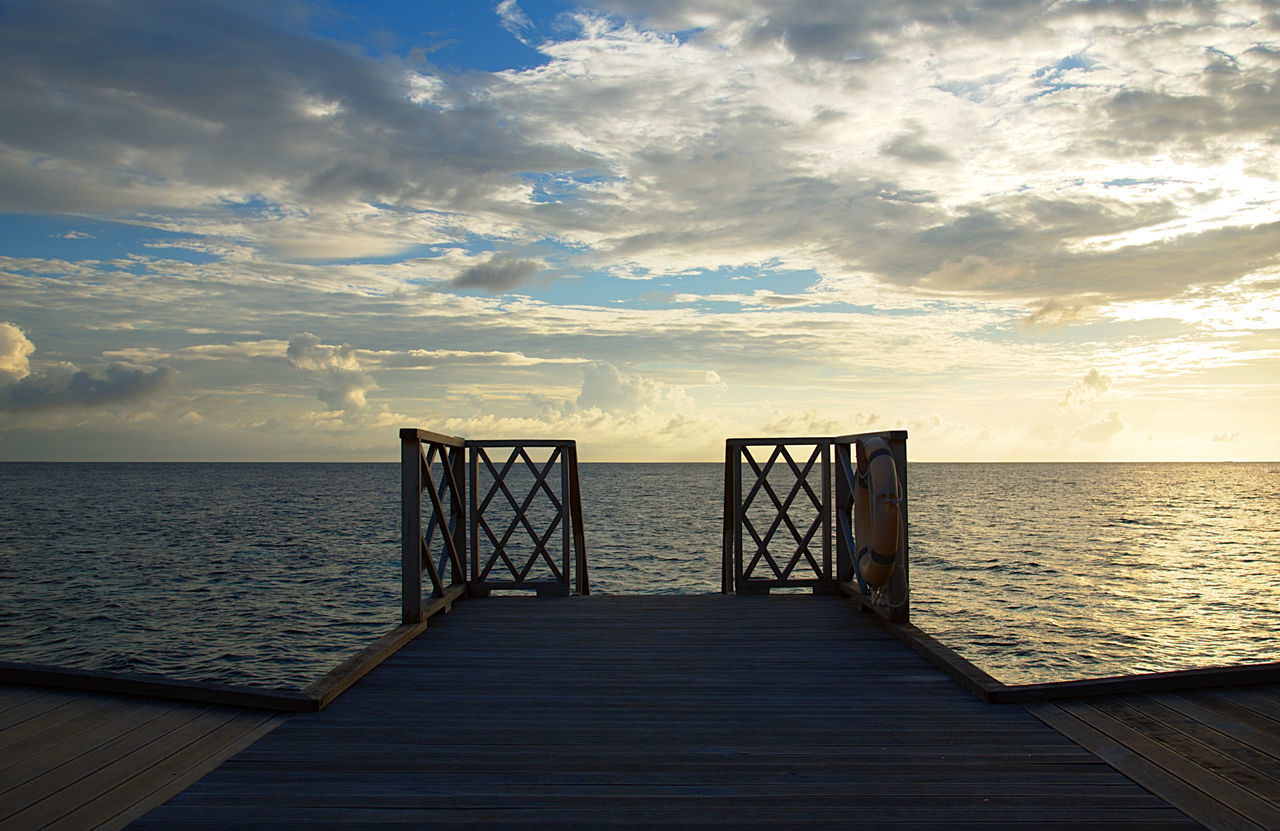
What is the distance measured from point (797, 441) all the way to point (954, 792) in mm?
4685

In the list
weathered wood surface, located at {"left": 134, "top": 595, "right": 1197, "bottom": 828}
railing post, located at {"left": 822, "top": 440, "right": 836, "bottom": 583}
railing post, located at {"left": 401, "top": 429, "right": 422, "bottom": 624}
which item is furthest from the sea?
railing post, located at {"left": 401, "top": 429, "right": 422, "bottom": 624}

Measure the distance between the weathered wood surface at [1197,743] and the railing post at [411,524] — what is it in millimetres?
3888

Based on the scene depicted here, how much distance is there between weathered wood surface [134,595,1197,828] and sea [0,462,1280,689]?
3.75m

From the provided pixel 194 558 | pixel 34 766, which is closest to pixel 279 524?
pixel 194 558

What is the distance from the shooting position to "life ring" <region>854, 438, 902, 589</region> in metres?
5.77

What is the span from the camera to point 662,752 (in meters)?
3.57

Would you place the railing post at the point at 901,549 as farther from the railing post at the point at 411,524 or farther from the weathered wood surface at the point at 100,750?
the weathered wood surface at the point at 100,750

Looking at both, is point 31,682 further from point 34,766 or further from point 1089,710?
point 1089,710

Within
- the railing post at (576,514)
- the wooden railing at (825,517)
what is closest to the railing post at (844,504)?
the wooden railing at (825,517)

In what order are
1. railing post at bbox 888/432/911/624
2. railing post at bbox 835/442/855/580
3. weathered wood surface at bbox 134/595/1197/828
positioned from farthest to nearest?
1. railing post at bbox 835/442/855/580
2. railing post at bbox 888/432/911/624
3. weathered wood surface at bbox 134/595/1197/828

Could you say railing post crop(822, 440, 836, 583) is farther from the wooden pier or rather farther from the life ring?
the wooden pier

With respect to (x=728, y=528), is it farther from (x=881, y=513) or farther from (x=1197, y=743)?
(x=1197, y=743)

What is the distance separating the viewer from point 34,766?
3318mm

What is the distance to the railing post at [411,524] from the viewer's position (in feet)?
19.0
